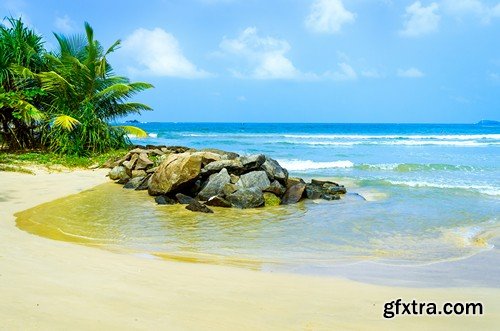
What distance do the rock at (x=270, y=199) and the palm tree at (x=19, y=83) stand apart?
391 inches

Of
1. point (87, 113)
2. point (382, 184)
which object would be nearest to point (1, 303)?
point (382, 184)

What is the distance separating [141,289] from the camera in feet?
13.8

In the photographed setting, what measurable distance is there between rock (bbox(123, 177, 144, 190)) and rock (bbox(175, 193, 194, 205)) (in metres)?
2.27

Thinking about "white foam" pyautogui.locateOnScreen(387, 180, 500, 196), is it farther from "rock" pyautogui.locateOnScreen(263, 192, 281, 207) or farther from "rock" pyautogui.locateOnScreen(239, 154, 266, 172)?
"rock" pyautogui.locateOnScreen(263, 192, 281, 207)

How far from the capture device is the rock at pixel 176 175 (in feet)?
35.8

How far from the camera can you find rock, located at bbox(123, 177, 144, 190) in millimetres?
12398

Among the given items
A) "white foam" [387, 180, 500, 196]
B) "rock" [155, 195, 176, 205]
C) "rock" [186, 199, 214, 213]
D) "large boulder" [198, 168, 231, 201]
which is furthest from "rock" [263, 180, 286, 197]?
"white foam" [387, 180, 500, 196]

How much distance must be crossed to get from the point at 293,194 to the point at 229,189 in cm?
160

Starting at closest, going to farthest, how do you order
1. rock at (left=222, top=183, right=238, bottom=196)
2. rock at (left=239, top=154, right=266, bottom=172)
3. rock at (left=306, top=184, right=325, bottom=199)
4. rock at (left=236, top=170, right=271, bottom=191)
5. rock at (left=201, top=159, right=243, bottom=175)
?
rock at (left=222, top=183, right=238, bottom=196) → rock at (left=236, top=170, right=271, bottom=191) → rock at (left=306, top=184, right=325, bottom=199) → rock at (left=201, top=159, right=243, bottom=175) → rock at (left=239, top=154, right=266, bottom=172)

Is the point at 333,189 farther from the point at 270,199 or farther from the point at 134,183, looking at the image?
the point at 134,183

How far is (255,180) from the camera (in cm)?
1138

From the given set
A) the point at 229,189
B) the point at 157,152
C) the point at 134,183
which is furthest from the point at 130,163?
the point at 229,189

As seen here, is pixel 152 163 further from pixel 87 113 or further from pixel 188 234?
pixel 188 234

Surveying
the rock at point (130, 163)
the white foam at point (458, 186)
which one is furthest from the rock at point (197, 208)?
the white foam at point (458, 186)
